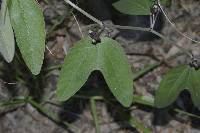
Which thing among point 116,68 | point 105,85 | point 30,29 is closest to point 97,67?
point 116,68

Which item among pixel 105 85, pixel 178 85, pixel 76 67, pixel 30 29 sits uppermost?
pixel 30 29

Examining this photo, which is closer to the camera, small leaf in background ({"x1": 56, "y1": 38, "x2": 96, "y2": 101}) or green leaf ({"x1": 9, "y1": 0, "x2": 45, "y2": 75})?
green leaf ({"x1": 9, "y1": 0, "x2": 45, "y2": 75})

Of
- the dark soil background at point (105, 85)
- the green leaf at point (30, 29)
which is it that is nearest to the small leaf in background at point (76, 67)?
the green leaf at point (30, 29)

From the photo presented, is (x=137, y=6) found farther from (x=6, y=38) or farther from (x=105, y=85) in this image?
(x=105, y=85)

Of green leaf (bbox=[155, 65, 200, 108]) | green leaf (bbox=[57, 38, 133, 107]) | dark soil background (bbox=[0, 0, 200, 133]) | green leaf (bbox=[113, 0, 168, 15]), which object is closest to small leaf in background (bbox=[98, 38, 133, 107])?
green leaf (bbox=[57, 38, 133, 107])

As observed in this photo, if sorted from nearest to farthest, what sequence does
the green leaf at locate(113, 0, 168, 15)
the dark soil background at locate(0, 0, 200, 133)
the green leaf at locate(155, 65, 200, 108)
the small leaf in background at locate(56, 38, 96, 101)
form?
the small leaf in background at locate(56, 38, 96, 101) < the green leaf at locate(113, 0, 168, 15) < the green leaf at locate(155, 65, 200, 108) < the dark soil background at locate(0, 0, 200, 133)

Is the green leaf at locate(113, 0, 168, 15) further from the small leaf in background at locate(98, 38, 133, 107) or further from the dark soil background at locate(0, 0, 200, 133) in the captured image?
the dark soil background at locate(0, 0, 200, 133)

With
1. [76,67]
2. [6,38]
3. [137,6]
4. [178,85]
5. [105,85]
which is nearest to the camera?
[6,38]
